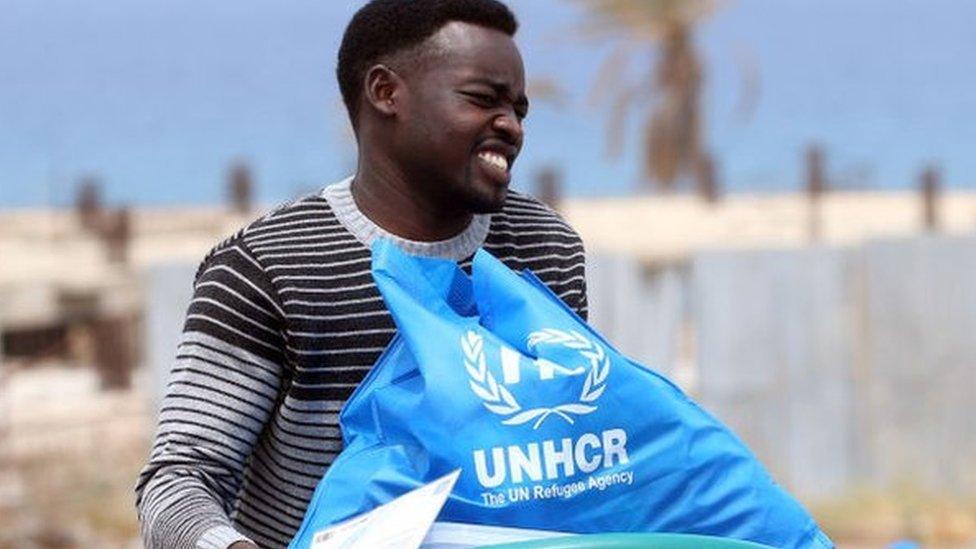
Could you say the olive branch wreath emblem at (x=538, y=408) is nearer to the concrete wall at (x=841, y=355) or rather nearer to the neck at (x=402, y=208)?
the neck at (x=402, y=208)

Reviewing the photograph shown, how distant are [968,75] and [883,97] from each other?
6.34m

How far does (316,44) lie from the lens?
98562mm

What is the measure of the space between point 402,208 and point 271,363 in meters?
0.24

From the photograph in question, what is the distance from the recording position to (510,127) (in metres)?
3.02

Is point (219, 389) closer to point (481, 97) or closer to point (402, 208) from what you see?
point (402, 208)

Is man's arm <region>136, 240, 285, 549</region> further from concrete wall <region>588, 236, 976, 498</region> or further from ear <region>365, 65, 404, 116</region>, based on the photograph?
concrete wall <region>588, 236, 976, 498</region>

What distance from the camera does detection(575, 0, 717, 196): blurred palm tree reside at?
25.6 m

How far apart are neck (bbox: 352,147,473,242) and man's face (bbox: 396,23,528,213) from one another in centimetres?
4

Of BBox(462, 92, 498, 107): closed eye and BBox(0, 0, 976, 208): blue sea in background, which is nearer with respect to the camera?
BBox(462, 92, 498, 107): closed eye

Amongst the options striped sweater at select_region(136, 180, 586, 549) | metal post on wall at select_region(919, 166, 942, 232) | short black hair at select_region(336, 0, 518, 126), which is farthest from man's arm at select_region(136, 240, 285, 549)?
metal post on wall at select_region(919, 166, 942, 232)

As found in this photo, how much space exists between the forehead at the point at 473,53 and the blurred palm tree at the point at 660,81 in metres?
22.3

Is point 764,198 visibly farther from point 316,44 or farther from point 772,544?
point 316,44

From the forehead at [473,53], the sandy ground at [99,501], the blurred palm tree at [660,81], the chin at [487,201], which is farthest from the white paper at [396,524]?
the blurred palm tree at [660,81]

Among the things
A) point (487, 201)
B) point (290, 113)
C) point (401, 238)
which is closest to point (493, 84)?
point (487, 201)
